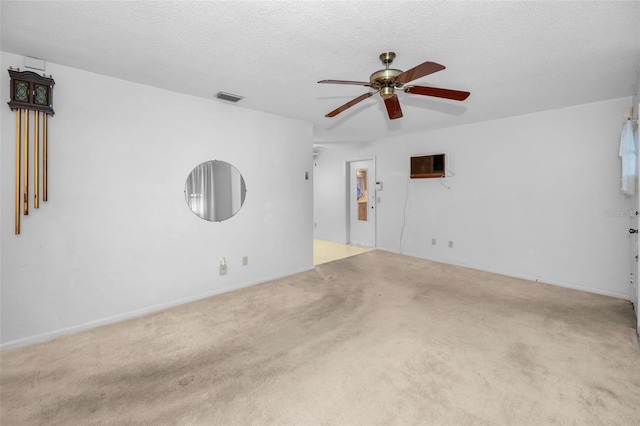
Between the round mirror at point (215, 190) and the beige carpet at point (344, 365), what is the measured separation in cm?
108

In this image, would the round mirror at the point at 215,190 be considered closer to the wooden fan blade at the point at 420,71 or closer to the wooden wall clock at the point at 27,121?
the wooden wall clock at the point at 27,121

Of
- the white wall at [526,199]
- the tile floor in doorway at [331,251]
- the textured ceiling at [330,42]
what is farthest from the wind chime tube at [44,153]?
the white wall at [526,199]

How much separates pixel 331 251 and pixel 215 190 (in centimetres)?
312

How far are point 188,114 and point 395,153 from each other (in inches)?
149

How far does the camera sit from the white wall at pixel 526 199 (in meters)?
3.44

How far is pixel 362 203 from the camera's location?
640cm

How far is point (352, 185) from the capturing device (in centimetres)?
654

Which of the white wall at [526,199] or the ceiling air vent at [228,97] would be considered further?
the white wall at [526,199]

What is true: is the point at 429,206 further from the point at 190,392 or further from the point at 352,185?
the point at 190,392

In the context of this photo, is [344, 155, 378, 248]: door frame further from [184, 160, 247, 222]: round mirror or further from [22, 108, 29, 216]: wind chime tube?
[22, 108, 29, 216]: wind chime tube

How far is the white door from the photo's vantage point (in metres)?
6.12

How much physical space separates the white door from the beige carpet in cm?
294

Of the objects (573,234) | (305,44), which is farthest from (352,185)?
(305,44)

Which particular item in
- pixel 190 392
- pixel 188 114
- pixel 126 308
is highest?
pixel 188 114
